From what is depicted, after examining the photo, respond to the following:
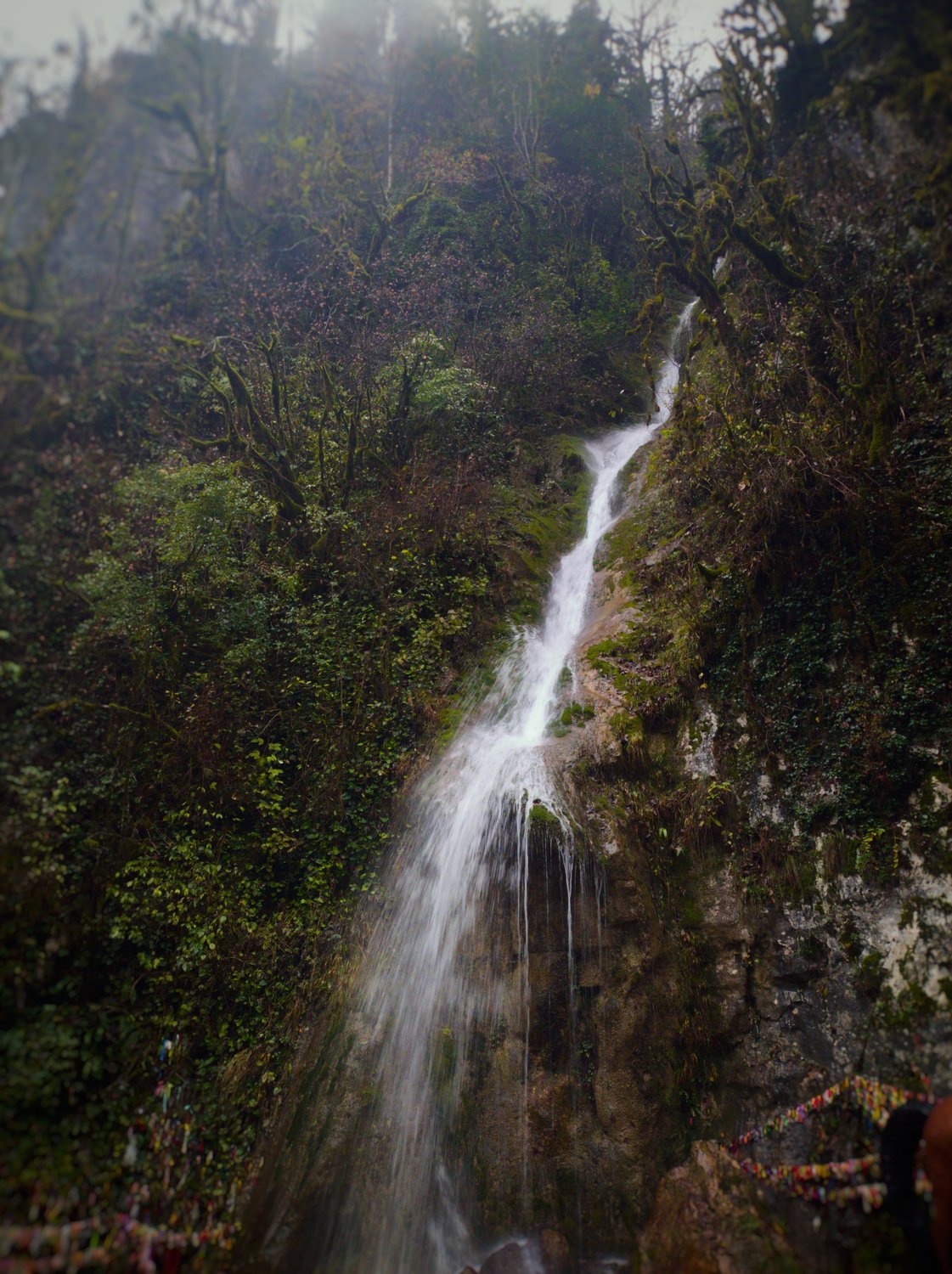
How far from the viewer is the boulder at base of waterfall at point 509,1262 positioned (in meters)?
5.66

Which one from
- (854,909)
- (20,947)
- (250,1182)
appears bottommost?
(250,1182)

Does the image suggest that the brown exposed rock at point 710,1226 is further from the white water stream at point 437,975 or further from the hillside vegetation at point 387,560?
the white water stream at point 437,975

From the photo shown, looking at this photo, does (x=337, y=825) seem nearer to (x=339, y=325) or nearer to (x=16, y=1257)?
(x=16, y=1257)

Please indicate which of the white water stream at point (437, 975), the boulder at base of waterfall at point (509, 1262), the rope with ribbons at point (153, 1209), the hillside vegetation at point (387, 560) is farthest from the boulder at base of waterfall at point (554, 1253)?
the rope with ribbons at point (153, 1209)

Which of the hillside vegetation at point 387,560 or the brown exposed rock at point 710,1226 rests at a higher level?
the hillside vegetation at point 387,560

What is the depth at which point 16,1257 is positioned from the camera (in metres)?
4.13

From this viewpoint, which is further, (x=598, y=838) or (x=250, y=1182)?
(x=598, y=838)

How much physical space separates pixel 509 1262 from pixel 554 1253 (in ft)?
1.34

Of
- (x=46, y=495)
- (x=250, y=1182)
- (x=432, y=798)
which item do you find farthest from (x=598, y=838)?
(x=46, y=495)

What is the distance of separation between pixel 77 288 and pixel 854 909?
24.9 metres

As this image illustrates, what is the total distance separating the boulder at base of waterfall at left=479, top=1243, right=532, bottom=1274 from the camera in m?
5.66

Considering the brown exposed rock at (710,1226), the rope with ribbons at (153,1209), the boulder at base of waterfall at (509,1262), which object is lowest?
the boulder at base of waterfall at (509,1262)

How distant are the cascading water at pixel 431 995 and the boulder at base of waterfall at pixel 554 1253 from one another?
0.65m

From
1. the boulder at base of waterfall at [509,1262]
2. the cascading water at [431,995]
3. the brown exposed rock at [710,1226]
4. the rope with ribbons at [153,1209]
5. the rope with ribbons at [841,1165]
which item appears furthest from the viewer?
the cascading water at [431,995]
